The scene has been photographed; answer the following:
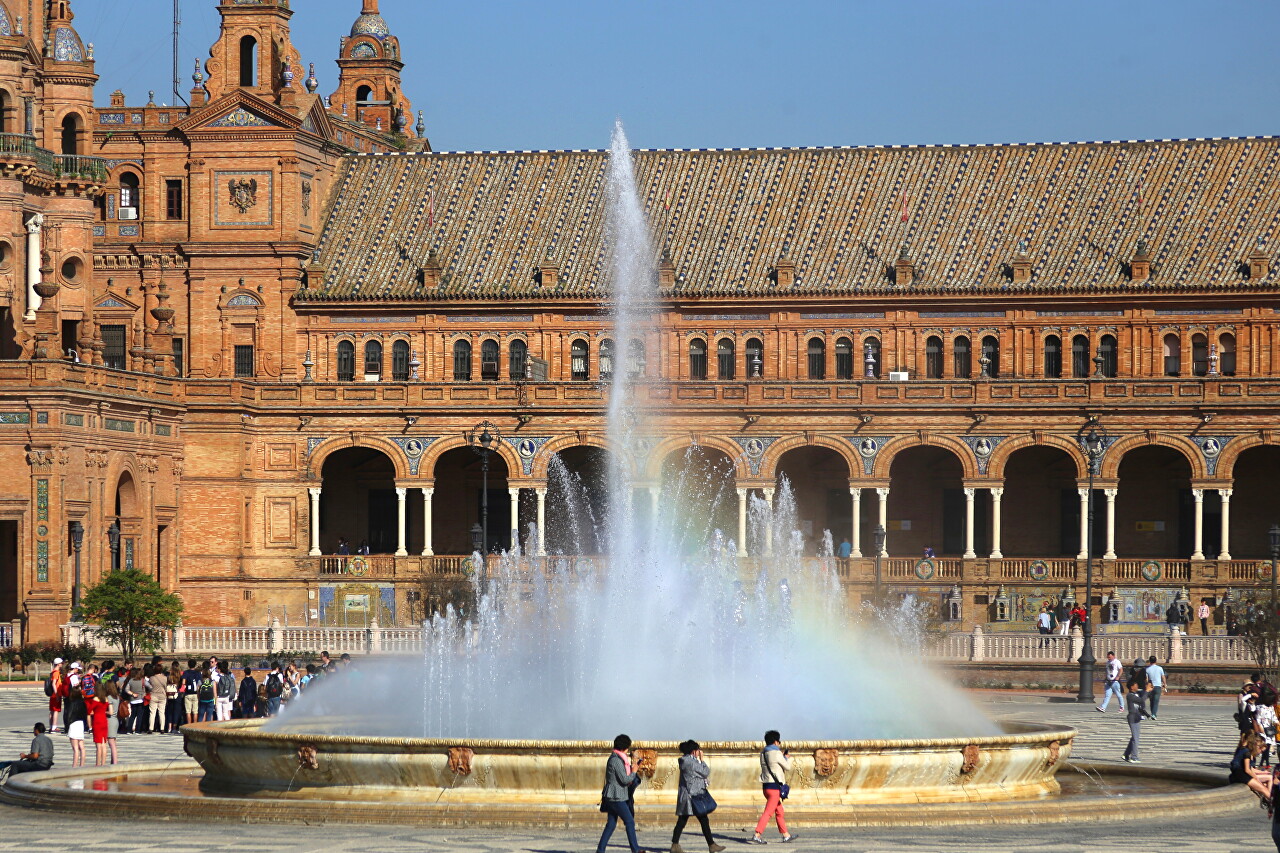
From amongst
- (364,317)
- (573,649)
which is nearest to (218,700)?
(573,649)

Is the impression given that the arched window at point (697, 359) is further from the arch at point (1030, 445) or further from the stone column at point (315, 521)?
the stone column at point (315, 521)

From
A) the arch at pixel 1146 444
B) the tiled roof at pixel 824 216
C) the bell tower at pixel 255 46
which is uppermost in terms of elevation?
the bell tower at pixel 255 46

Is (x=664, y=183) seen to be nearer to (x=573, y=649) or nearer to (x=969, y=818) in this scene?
(x=573, y=649)

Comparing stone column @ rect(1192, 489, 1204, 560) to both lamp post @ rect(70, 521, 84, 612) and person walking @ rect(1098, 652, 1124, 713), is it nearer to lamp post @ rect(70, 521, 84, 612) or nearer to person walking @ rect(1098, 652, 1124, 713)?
person walking @ rect(1098, 652, 1124, 713)

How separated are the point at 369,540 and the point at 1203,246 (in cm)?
2751

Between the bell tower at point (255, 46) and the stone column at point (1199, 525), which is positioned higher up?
the bell tower at point (255, 46)

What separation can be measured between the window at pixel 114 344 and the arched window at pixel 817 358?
71.3 feet

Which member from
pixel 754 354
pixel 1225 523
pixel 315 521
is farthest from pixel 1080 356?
pixel 315 521

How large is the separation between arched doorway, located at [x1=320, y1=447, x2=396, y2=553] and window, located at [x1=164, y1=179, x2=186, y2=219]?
361 inches

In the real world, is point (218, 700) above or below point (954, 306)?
below

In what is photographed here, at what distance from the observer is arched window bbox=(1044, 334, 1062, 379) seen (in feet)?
253

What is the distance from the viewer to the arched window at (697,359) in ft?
261

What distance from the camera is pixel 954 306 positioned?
77562 millimetres

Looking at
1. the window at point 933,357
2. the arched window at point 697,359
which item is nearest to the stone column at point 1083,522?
the window at point 933,357
